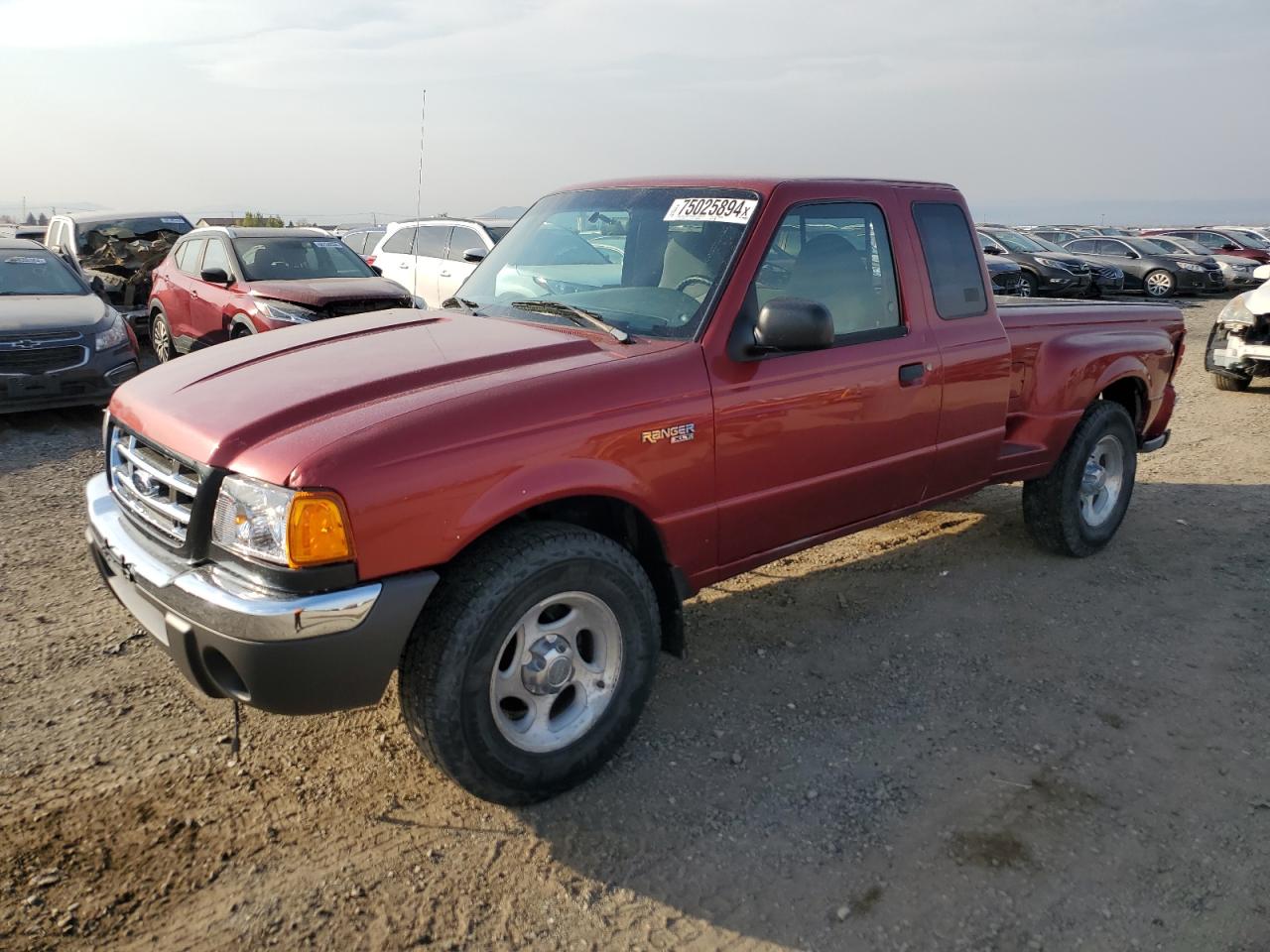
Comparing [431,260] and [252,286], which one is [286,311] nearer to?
[252,286]

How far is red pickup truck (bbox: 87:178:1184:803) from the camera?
2.59m

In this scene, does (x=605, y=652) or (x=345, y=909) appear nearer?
(x=345, y=909)

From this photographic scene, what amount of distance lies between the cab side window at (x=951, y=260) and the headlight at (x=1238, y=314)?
7.71 m

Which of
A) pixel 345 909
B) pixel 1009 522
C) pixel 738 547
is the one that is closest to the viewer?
pixel 345 909

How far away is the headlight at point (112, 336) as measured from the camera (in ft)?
26.5

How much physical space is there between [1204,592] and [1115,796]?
7.33ft

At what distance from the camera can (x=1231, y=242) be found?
2939 cm

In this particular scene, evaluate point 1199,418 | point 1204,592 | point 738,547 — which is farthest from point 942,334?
point 1199,418

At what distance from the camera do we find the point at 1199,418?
367 inches

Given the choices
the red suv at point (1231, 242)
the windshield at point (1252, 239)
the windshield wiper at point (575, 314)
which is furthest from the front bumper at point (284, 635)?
the windshield at point (1252, 239)

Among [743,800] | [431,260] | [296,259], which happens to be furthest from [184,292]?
[743,800]

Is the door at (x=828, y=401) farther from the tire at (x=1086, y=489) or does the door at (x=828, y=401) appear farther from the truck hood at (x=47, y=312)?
the truck hood at (x=47, y=312)

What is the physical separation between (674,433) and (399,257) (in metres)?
10.8

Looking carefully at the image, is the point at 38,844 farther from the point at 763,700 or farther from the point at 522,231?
the point at 522,231
